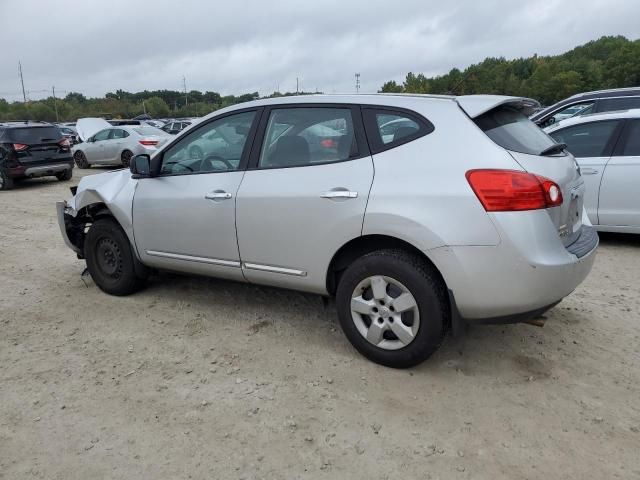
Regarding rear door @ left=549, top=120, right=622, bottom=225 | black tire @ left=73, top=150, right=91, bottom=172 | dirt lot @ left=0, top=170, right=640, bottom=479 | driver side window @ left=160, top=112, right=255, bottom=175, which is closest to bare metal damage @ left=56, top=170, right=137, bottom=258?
driver side window @ left=160, top=112, right=255, bottom=175

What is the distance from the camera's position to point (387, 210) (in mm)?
3021

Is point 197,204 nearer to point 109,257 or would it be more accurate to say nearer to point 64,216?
point 109,257

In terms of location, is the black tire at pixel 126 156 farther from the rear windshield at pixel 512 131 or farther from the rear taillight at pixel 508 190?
the rear taillight at pixel 508 190

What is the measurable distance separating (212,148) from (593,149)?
15.2 feet

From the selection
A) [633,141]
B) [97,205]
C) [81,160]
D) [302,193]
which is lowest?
[81,160]

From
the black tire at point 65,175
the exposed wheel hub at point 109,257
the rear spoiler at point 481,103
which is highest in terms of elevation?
the rear spoiler at point 481,103

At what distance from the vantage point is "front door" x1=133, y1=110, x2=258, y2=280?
3.77m

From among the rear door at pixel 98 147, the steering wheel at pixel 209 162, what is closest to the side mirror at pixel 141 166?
the steering wheel at pixel 209 162

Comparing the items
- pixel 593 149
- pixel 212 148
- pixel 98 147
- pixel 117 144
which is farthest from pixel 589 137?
pixel 98 147

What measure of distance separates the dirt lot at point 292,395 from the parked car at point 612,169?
163cm

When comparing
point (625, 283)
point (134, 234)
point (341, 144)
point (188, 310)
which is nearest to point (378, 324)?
point (341, 144)

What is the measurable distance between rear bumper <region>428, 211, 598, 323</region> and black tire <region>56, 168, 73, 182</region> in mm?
12730

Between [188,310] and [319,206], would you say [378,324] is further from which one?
[188,310]

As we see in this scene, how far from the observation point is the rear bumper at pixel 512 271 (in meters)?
2.76
